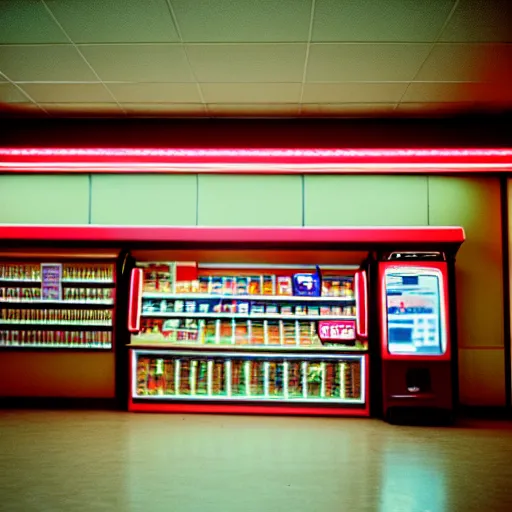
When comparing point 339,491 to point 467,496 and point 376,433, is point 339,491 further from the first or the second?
point 376,433

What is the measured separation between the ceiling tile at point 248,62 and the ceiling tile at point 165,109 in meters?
0.74

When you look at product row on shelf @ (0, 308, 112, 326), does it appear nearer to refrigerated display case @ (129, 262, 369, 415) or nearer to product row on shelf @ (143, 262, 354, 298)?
refrigerated display case @ (129, 262, 369, 415)

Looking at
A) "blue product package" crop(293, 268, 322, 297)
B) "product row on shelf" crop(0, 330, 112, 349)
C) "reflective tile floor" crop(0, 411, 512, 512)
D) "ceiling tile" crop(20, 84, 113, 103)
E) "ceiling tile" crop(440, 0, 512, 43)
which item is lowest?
"reflective tile floor" crop(0, 411, 512, 512)

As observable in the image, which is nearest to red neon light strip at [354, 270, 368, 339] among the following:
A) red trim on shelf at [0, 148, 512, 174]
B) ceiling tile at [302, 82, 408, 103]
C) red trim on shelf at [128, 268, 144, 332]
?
red trim on shelf at [0, 148, 512, 174]

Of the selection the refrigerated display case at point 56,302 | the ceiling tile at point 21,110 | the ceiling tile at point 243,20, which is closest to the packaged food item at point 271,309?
the refrigerated display case at point 56,302

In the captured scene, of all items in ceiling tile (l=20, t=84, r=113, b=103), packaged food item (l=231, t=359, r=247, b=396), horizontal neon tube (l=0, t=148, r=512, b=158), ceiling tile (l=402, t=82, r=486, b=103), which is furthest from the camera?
packaged food item (l=231, t=359, r=247, b=396)

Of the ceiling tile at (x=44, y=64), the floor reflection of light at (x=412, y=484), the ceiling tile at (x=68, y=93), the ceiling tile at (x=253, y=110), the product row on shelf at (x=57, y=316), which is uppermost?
the ceiling tile at (x=44, y=64)

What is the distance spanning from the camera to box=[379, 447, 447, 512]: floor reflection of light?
376 cm

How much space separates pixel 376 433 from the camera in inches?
223

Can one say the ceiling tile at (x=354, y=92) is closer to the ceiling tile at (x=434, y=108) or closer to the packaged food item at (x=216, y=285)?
the ceiling tile at (x=434, y=108)

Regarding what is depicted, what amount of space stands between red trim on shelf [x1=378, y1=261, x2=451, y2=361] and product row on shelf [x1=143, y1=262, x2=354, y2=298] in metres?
0.49

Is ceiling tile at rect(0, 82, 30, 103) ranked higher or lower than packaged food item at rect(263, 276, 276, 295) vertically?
higher

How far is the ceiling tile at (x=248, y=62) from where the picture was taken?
4.57m

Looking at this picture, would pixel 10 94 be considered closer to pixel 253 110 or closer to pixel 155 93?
pixel 155 93
